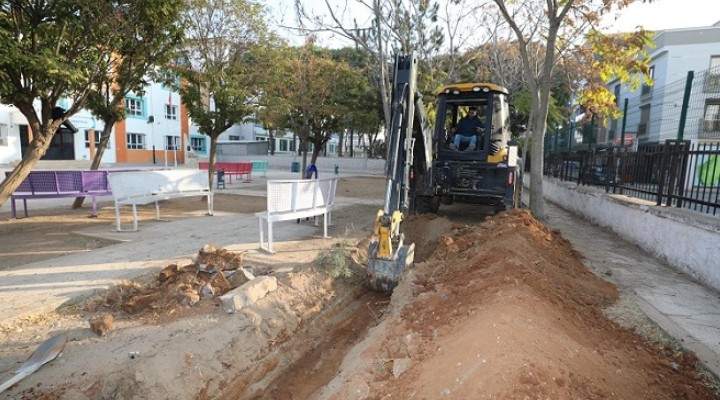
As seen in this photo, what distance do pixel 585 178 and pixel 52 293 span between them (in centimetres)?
1256

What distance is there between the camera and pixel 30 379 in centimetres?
313

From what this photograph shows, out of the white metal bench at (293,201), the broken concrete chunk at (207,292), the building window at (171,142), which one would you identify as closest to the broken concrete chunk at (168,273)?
the broken concrete chunk at (207,292)

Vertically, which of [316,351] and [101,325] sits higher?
[101,325]

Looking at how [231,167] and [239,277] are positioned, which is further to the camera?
[231,167]

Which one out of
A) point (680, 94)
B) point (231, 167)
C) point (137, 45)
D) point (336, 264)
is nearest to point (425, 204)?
point (336, 264)

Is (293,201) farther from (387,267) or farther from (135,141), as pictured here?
(135,141)

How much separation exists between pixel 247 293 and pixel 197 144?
4859 centimetres

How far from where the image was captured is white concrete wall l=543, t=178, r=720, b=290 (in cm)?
521

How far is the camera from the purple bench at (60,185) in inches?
342

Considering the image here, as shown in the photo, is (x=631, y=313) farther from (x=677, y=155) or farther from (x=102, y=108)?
(x=102, y=108)

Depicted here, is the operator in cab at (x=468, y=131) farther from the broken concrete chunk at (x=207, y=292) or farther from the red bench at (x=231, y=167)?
the red bench at (x=231, y=167)

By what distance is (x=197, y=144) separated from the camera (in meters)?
48.8

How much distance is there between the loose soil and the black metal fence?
2.43m

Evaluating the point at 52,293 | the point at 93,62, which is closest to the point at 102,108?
the point at 93,62
